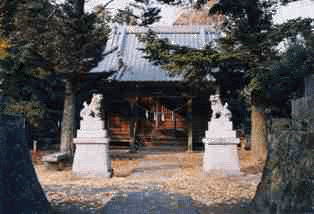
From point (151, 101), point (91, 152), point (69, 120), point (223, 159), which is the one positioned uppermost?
point (151, 101)

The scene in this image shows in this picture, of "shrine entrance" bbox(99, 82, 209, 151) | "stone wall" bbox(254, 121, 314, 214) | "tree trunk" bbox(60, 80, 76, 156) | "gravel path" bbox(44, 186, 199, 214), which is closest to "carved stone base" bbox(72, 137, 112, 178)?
"gravel path" bbox(44, 186, 199, 214)

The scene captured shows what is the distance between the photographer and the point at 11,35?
10930 mm

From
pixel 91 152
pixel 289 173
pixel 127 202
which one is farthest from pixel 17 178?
pixel 91 152

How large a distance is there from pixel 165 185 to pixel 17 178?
13.9 feet

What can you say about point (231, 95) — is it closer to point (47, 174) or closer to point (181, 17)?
point (47, 174)

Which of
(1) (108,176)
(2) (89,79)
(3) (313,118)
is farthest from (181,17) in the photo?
(3) (313,118)

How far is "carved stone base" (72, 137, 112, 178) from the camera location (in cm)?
962

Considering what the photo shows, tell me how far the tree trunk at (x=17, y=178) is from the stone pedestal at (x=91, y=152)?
15.6ft

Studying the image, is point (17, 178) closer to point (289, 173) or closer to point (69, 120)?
point (289, 173)

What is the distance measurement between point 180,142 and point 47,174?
314 inches

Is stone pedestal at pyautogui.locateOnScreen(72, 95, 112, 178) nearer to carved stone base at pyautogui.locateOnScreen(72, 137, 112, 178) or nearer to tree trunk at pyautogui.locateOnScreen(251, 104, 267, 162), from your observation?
carved stone base at pyautogui.locateOnScreen(72, 137, 112, 178)

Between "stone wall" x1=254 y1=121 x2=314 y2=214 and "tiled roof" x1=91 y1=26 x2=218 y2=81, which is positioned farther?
"tiled roof" x1=91 y1=26 x2=218 y2=81

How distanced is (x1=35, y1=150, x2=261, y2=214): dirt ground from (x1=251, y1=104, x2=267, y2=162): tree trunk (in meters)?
0.45

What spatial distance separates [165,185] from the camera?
27.2 ft
